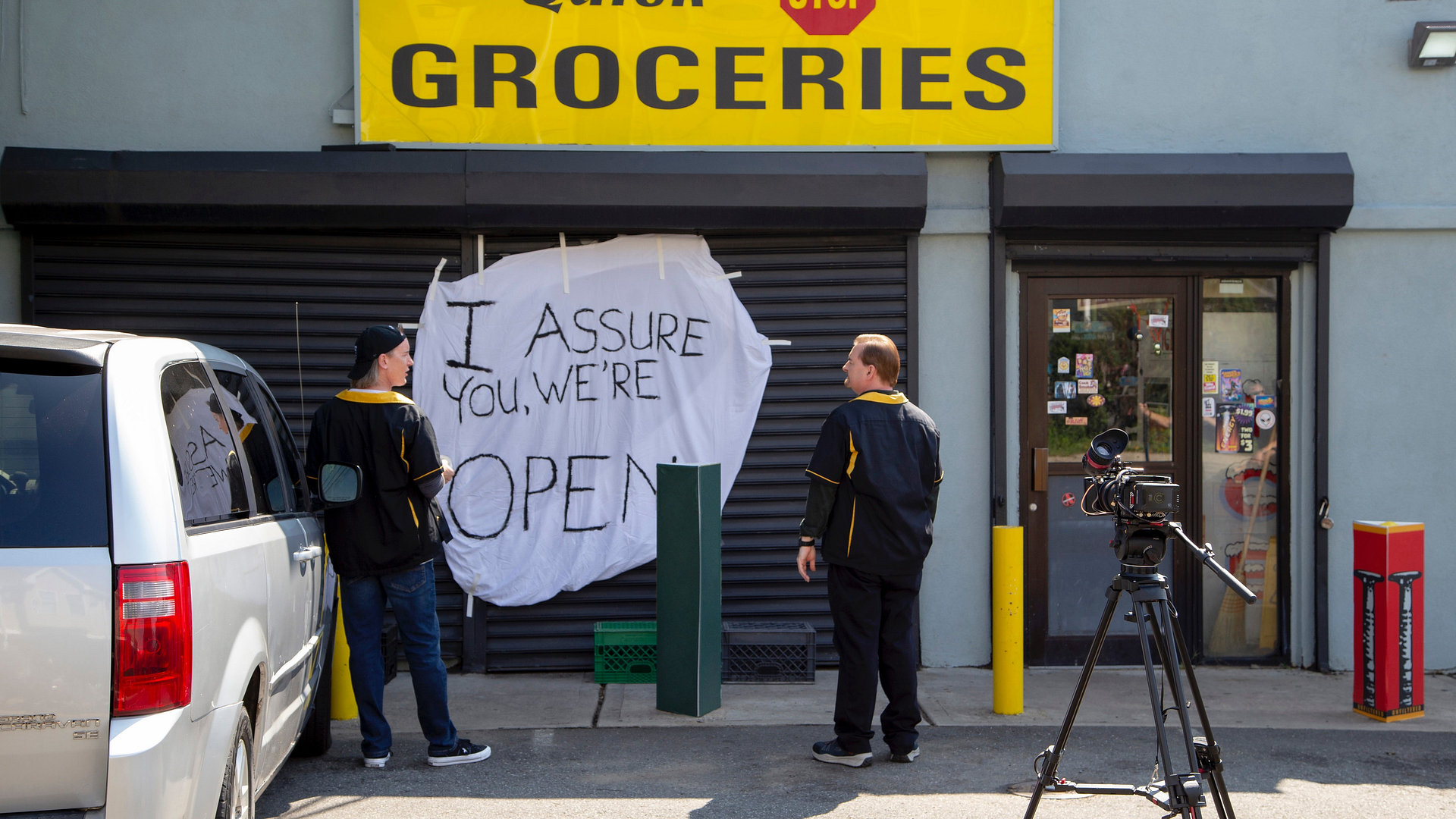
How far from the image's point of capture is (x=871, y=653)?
15.9 feet

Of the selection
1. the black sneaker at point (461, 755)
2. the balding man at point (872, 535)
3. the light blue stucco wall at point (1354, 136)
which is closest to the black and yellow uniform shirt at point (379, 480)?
the black sneaker at point (461, 755)

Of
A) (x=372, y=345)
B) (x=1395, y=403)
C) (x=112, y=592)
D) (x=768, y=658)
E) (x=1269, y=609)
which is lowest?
(x=768, y=658)

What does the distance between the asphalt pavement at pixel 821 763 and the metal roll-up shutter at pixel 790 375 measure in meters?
0.70

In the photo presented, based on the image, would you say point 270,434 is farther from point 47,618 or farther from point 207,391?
point 47,618

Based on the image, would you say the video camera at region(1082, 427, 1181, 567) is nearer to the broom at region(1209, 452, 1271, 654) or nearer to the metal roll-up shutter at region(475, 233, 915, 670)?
the metal roll-up shutter at region(475, 233, 915, 670)

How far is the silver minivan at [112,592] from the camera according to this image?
2584 millimetres

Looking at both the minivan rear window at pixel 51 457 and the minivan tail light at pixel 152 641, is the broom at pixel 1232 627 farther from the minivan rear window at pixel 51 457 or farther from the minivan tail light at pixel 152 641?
the minivan rear window at pixel 51 457

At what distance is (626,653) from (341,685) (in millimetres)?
1574

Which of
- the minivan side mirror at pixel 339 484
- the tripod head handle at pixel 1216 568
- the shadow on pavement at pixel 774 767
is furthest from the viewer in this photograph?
the shadow on pavement at pixel 774 767

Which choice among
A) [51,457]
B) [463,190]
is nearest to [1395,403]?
[463,190]

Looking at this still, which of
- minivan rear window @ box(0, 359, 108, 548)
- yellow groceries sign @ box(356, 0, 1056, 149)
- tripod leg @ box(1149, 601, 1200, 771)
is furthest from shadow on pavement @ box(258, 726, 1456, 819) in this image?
yellow groceries sign @ box(356, 0, 1056, 149)

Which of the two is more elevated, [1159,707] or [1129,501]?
[1129,501]

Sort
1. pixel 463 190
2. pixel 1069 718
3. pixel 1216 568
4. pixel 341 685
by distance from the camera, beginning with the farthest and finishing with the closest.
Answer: pixel 463 190
pixel 341 685
pixel 1069 718
pixel 1216 568

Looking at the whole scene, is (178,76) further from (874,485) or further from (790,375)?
(874,485)
